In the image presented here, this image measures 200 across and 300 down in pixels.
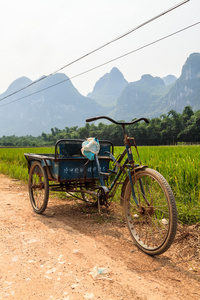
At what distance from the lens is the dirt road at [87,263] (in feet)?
6.02

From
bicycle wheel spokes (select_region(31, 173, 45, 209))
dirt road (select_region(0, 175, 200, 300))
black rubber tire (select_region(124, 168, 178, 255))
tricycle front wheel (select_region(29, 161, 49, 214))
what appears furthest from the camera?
bicycle wheel spokes (select_region(31, 173, 45, 209))

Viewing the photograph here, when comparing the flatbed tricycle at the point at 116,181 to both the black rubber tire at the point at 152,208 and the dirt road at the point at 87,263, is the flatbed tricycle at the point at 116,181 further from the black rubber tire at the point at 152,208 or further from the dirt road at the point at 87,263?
the dirt road at the point at 87,263

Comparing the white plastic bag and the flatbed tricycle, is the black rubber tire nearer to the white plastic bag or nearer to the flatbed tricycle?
the flatbed tricycle

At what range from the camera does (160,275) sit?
2.13 metres

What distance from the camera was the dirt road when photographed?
72.3 inches

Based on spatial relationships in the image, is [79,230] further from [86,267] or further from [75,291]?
[75,291]

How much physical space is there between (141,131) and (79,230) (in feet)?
207

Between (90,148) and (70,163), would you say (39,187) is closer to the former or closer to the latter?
(70,163)

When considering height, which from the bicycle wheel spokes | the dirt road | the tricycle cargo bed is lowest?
the dirt road

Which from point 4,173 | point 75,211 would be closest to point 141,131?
point 4,173

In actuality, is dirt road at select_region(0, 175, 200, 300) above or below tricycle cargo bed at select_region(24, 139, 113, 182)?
below

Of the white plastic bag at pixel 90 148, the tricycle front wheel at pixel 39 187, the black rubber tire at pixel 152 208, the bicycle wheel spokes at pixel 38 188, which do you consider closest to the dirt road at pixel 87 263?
the black rubber tire at pixel 152 208

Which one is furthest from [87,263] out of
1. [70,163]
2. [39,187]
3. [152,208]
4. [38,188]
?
[38,188]

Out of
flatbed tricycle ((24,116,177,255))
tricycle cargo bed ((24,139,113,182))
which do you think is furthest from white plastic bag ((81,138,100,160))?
tricycle cargo bed ((24,139,113,182))
